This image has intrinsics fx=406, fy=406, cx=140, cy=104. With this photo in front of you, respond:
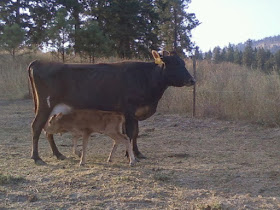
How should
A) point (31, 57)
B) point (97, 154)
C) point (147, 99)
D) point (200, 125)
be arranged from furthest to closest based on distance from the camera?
point (31, 57) → point (200, 125) → point (97, 154) → point (147, 99)

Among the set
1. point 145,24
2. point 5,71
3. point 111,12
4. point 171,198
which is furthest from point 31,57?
point 171,198

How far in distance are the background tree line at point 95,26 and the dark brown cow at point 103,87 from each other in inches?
592

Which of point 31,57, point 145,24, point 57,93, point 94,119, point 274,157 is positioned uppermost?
point 145,24

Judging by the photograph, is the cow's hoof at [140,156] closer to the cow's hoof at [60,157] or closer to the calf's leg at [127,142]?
the calf's leg at [127,142]

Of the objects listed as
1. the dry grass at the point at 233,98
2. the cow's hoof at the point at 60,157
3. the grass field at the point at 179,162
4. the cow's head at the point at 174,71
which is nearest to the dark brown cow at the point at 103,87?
the cow's head at the point at 174,71

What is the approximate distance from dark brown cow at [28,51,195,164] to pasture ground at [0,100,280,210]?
0.84m

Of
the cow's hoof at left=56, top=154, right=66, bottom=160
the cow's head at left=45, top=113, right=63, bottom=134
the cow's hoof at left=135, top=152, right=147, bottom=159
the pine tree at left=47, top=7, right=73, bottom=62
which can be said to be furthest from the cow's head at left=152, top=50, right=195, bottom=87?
the pine tree at left=47, top=7, right=73, bottom=62

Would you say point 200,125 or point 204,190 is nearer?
point 204,190

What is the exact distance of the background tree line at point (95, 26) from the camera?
23438mm

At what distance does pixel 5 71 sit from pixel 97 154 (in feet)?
50.9

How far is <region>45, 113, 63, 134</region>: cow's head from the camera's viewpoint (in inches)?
303

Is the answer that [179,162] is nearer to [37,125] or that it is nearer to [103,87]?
[103,87]

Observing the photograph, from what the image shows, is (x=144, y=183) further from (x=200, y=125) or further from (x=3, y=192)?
(x=200, y=125)

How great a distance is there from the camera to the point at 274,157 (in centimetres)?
790
